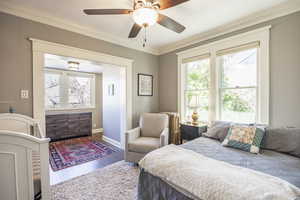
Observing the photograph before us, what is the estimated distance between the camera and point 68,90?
16.3 feet

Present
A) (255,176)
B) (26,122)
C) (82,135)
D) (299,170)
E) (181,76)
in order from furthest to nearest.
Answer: (82,135), (181,76), (26,122), (299,170), (255,176)

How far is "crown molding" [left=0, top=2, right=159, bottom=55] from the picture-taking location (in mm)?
2074

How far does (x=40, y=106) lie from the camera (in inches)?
91.2

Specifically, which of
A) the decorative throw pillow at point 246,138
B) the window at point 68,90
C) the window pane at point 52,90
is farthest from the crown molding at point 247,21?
the window pane at point 52,90

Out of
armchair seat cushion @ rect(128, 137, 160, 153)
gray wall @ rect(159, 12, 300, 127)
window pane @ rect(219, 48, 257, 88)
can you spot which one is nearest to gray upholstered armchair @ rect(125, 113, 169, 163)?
armchair seat cushion @ rect(128, 137, 160, 153)

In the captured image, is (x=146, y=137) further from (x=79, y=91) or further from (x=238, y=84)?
(x=79, y=91)

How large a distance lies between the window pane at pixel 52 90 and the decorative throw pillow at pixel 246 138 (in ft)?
16.3

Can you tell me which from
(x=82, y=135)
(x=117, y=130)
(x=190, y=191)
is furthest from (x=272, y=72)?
(x=82, y=135)

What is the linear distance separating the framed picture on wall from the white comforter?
2328 mm

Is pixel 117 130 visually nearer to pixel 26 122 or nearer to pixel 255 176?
pixel 26 122

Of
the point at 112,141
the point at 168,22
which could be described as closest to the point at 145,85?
the point at 112,141

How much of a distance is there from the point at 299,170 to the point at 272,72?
153cm

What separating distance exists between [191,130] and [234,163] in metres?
1.48

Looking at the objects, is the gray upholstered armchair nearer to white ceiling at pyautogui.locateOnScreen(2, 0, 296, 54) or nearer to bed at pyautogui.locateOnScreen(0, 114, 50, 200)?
bed at pyautogui.locateOnScreen(0, 114, 50, 200)
